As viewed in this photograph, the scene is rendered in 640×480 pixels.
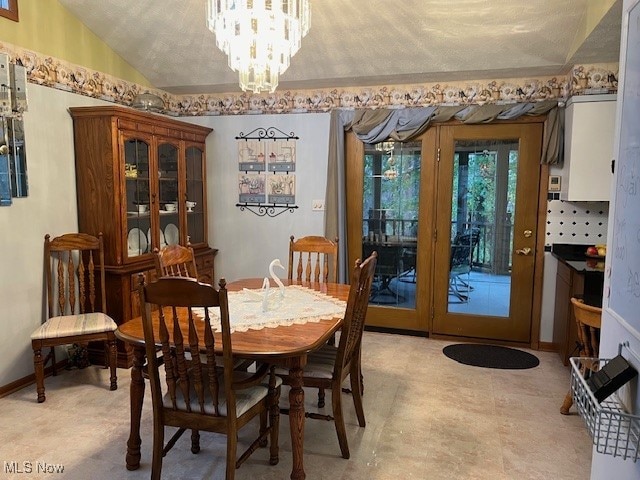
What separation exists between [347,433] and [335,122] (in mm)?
2733

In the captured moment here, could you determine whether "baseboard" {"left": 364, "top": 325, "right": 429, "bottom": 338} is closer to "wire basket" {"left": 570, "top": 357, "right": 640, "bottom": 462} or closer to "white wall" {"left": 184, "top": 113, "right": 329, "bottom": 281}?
"white wall" {"left": 184, "top": 113, "right": 329, "bottom": 281}

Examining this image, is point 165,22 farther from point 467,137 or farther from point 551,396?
point 551,396

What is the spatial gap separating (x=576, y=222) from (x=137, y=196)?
3.65m

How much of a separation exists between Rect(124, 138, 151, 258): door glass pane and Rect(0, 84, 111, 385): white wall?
41cm

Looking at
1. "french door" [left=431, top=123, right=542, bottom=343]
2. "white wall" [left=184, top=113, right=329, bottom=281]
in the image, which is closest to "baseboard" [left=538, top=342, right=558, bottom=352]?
"french door" [left=431, top=123, right=542, bottom=343]

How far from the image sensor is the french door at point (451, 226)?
4.03 meters

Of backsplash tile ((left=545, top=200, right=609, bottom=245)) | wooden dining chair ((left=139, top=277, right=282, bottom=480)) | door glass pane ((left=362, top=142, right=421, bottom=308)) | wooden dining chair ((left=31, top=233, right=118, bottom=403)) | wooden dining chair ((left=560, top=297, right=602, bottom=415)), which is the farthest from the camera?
door glass pane ((left=362, top=142, right=421, bottom=308))

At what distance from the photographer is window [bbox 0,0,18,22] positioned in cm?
293

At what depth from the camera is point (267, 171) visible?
4.59m

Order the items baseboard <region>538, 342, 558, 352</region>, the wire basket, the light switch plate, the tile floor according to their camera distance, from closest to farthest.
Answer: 1. the wire basket
2. the tile floor
3. the light switch plate
4. baseboard <region>538, 342, 558, 352</region>

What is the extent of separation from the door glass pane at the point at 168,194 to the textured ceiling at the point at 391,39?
804mm

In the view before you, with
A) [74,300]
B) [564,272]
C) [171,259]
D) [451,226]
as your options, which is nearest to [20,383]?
[74,300]

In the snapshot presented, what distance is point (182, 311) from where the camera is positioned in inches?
97.8

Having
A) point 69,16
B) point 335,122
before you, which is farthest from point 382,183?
point 69,16
